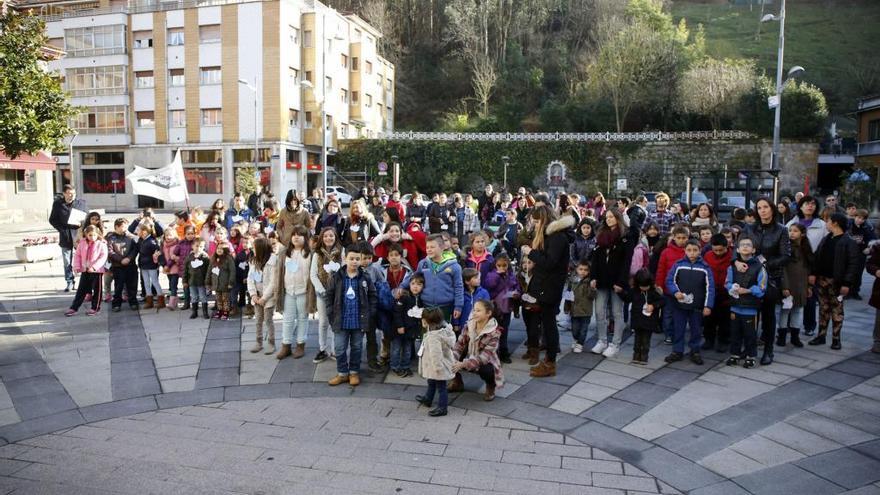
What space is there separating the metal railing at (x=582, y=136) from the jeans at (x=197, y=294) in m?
33.5

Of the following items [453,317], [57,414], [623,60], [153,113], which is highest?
[623,60]

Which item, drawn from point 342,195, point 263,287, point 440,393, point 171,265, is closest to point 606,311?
point 440,393

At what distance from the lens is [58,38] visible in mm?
42156

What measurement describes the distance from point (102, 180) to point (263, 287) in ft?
137

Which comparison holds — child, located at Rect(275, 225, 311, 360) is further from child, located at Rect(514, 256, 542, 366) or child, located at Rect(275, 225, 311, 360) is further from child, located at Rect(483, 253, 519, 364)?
child, located at Rect(514, 256, 542, 366)

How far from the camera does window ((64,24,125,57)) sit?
40969mm

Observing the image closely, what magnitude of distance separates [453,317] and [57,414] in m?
3.90

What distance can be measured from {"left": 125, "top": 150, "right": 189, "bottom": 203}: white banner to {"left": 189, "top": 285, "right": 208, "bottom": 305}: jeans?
3869 millimetres

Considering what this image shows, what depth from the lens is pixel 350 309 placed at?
6.29 metres

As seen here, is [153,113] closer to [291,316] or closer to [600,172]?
[600,172]

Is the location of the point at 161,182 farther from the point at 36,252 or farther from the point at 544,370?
the point at 544,370

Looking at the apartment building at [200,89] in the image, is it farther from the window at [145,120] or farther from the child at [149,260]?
the child at [149,260]

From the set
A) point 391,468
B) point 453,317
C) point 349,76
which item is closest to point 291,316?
point 453,317

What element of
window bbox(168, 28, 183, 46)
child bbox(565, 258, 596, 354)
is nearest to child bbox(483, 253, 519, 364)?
child bbox(565, 258, 596, 354)
